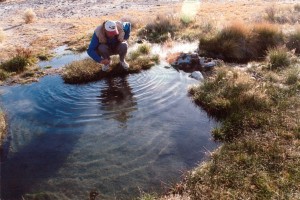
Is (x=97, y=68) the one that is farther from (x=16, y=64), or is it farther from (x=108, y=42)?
(x=16, y=64)

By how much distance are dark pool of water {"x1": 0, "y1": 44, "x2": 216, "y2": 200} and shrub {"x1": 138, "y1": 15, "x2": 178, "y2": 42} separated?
5364 mm

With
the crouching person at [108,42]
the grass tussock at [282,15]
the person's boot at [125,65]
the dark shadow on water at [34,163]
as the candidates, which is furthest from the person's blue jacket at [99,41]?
the grass tussock at [282,15]

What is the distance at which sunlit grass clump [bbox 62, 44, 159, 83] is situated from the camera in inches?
378

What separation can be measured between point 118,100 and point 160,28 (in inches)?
298

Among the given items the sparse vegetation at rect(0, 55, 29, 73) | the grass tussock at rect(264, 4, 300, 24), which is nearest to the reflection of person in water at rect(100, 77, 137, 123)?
the sparse vegetation at rect(0, 55, 29, 73)

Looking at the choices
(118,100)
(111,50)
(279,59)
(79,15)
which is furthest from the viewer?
(79,15)

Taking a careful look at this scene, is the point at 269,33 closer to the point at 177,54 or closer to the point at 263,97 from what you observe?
the point at 177,54

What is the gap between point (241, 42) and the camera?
11.5 metres

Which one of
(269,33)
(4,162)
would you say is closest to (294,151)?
(4,162)

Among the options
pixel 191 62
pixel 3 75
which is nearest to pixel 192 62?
pixel 191 62

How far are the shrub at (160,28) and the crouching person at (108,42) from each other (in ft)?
14.6

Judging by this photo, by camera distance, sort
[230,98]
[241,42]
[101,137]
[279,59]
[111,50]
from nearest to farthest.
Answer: [101,137], [230,98], [279,59], [111,50], [241,42]

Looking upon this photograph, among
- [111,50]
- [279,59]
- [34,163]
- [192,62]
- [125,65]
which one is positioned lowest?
[34,163]

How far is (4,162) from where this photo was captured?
6.09m
